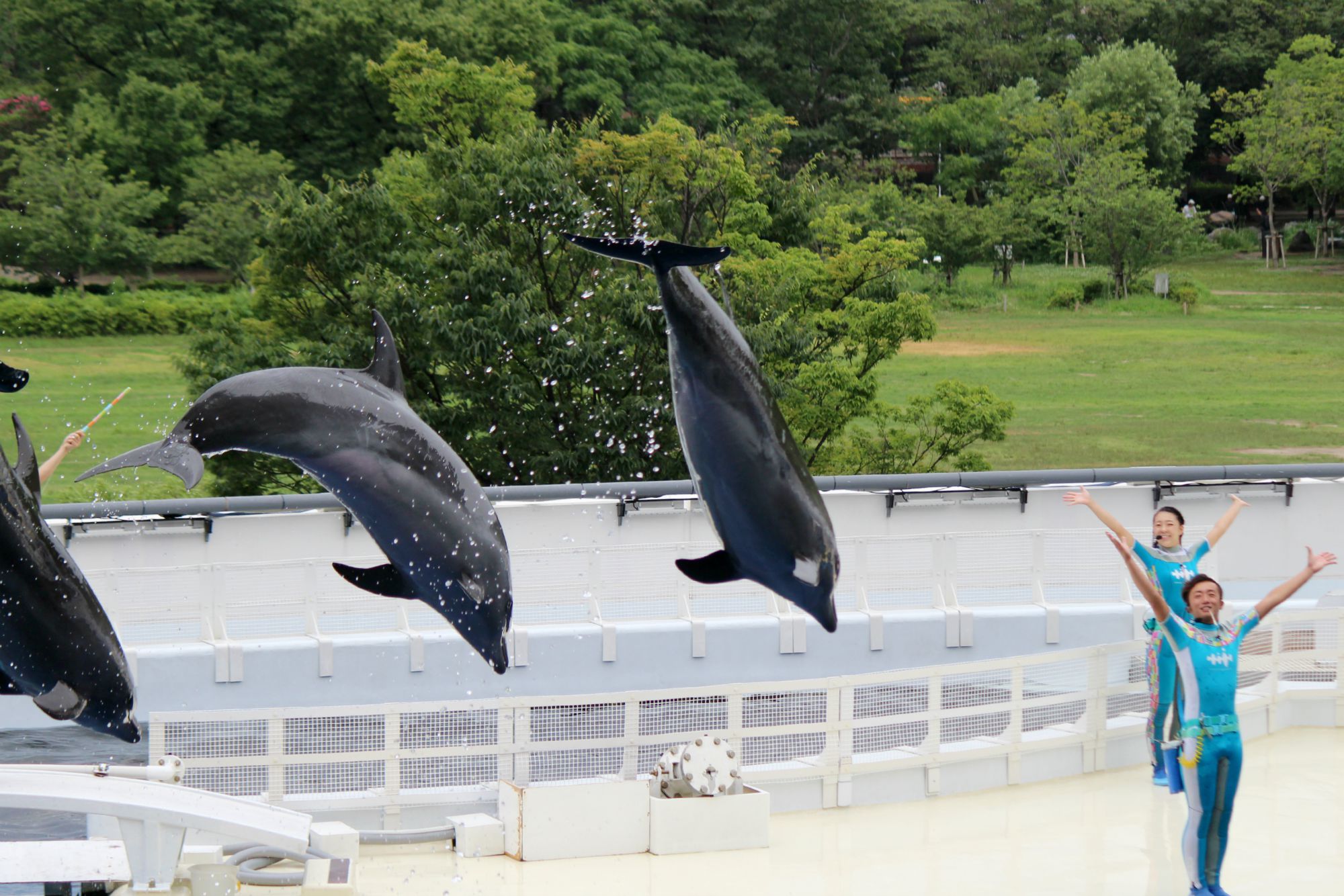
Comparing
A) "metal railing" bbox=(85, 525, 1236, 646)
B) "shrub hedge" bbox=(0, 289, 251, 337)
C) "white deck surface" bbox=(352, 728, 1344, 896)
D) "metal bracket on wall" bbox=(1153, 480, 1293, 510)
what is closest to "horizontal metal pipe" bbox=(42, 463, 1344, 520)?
"metal bracket on wall" bbox=(1153, 480, 1293, 510)

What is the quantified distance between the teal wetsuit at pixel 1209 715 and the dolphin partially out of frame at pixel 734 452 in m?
3.93

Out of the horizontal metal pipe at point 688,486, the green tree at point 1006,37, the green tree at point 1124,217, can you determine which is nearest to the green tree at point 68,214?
the green tree at point 1124,217

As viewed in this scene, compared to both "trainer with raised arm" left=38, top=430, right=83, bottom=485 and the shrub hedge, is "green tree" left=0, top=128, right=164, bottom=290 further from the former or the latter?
"trainer with raised arm" left=38, top=430, right=83, bottom=485

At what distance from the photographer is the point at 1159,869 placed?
1050cm

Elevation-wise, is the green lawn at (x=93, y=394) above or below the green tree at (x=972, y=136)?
below

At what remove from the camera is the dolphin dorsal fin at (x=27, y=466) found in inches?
235

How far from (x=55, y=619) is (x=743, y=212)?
76.1 ft

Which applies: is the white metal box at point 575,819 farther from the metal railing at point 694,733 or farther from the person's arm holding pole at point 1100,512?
the person's arm holding pole at point 1100,512

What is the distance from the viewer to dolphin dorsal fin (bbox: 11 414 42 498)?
5.97 meters

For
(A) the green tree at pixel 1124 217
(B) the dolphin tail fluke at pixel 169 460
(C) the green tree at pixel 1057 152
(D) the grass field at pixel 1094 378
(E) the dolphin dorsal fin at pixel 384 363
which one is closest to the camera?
(B) the dolphin tail fluke at pixel 169 460

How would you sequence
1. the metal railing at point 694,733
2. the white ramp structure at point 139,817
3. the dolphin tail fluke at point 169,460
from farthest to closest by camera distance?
the metal railing at point 694,733, the white ramp structure at point 139,817, the dolphin tail fluke at point 169,460

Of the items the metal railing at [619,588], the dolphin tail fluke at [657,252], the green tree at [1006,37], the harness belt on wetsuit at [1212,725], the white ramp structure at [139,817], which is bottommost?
the metal railing at [619,588]

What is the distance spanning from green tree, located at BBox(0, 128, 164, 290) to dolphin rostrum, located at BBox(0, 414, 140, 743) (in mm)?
37685

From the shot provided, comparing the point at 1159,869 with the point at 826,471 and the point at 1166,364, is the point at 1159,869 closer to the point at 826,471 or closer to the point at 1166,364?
the point at 826,471
